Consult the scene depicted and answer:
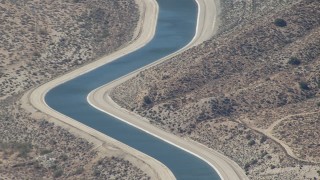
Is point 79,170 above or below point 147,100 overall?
below

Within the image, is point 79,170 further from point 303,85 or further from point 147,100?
point 303,85

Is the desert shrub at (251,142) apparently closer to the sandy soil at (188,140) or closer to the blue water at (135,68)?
the sandy soil at (188,140)

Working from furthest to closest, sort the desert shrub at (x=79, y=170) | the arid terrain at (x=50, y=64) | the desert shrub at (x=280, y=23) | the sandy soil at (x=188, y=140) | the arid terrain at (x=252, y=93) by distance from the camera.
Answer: the desert shrub at (x=280, y=23) → the arid terrain at (x=50, y=64) → the desert shrub at (x=79, y=170) → the arid terrain at (x=252, y=93) → the sandy soil at (x=188, y=140)

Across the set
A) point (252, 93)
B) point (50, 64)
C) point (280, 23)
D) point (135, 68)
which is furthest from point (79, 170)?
point (280, 23)

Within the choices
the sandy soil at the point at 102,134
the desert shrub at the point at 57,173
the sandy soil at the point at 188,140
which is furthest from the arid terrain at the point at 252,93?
the desert shrub at the point at 57,173

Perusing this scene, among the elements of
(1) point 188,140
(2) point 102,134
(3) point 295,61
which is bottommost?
(2) point 102,134

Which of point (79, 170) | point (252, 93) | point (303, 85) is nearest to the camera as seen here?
point (79, 170)
